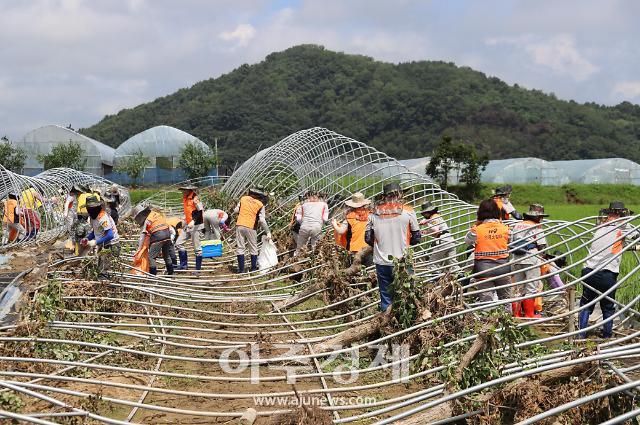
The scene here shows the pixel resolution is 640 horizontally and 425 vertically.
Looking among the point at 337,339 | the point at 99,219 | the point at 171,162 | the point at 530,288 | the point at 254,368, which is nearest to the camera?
the point at 254,368

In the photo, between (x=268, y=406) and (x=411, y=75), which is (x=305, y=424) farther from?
(x=411, y=75)

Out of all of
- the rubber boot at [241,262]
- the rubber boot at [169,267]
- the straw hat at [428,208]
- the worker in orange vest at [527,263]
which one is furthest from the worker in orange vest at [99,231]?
the worker in orange vest at [527,263]

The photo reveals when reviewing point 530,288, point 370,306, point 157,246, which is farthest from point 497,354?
point 157,246

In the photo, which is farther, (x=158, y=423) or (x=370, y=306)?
(x=370, y=306)

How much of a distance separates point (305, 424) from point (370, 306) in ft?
11.5

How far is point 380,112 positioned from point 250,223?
62043 mm

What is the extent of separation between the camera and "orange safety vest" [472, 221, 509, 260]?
280 inches

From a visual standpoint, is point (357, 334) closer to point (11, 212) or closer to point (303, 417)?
point (303, 417)

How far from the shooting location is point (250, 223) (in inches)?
452

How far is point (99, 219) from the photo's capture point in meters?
9.11

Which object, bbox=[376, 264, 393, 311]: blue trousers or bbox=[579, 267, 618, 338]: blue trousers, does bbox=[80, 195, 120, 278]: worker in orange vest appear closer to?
bbox=[376, 264, 393, 311]: blue trousers

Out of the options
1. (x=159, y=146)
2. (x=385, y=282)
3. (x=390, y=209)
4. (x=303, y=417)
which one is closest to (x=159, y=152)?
(x=159, y=146)

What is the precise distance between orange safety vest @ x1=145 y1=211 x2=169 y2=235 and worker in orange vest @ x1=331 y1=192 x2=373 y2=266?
2.74 metres

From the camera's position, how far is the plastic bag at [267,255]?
467 inches
